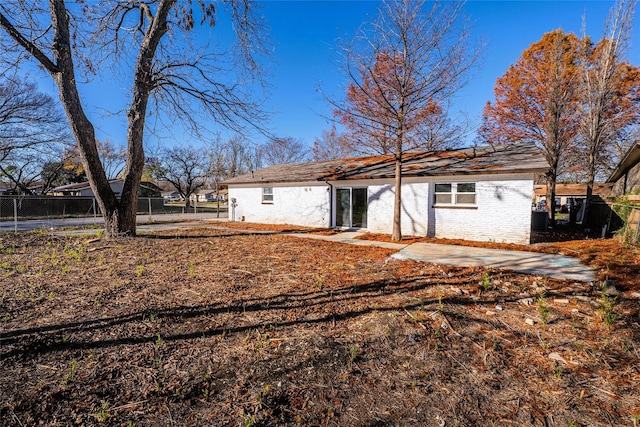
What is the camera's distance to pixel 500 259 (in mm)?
6379

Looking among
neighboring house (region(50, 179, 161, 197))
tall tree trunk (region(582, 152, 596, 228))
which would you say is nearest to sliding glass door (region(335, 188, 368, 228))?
tall tree trunk (region(582, 152, 596, 228))

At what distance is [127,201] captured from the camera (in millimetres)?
8852

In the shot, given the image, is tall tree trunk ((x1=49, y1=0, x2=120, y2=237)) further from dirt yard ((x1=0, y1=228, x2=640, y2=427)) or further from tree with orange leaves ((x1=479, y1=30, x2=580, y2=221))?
tree with orange leaves ((x1=479, y1=30, x2=580, y2=221))

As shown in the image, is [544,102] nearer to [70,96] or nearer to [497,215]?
[497,215]

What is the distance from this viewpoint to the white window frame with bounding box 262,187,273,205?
582 inches

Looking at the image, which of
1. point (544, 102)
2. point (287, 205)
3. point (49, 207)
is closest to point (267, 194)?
point (287, 205)

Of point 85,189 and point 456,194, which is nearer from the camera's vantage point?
point 456,194

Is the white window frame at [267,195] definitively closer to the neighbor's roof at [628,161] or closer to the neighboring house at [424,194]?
the neighboring house at [424,194]

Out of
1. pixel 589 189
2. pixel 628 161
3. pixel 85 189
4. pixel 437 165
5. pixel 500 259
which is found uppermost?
pixel 628 161

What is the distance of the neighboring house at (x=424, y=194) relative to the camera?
8633 millimetres

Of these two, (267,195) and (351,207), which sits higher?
(267,195)

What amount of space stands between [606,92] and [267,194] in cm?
1609

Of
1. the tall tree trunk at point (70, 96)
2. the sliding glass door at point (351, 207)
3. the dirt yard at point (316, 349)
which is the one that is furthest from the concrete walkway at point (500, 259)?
the tall tree trunk at point (70, 96)

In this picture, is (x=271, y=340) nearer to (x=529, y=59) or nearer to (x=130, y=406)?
(x=130, y=406)
